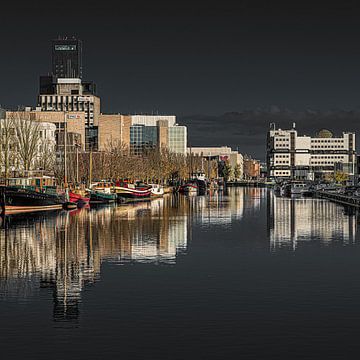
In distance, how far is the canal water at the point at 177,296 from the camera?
64.3ft

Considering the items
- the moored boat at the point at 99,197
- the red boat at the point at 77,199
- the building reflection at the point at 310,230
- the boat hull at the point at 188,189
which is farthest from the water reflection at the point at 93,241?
the boat hull at the point at 188,189

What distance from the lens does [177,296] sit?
26.5 m

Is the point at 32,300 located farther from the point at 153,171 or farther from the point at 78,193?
the point at 153,171

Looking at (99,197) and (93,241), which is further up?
(99,197)

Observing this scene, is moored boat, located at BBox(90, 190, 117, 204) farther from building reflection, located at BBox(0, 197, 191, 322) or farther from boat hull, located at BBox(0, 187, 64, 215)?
building reflection, located at BBox(0, 197, 191, 322)

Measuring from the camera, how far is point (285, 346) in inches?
768

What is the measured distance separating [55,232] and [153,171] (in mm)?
119400

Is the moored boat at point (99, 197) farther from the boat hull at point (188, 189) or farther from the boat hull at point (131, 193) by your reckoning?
the boat hull at point (188, 189)

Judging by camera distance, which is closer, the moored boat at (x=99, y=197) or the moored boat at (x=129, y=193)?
the moored boat at (x=99, y=197)

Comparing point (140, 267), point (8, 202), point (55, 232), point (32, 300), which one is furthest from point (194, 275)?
point (8, 202)

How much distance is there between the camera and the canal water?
1961cm

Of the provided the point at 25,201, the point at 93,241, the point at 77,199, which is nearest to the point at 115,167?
the point at 77,199

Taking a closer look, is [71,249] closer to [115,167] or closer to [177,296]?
[177,296]

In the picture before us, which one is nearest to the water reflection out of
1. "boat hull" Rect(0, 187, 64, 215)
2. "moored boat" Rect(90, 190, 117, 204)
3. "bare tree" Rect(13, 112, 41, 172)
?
"boat hull" Rect(0, 187, 64, 215)
